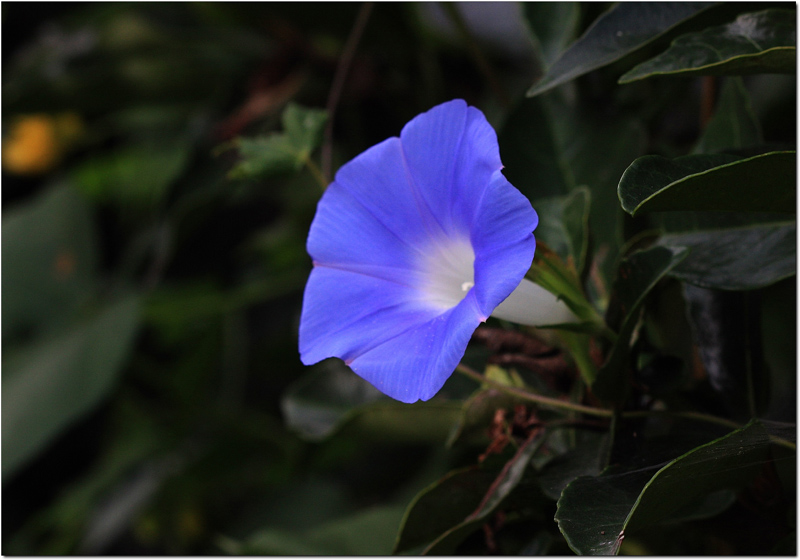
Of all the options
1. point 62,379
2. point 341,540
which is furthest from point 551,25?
point 62,379

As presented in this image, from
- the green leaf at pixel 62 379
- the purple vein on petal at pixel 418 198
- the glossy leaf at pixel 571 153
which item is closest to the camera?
the purple vein on petal at pixel 418 198

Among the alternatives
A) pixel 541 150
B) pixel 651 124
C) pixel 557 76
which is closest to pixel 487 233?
pixel 557 76

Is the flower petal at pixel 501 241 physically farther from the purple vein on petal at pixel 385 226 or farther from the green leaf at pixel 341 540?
the green leaf at pixel 341 540

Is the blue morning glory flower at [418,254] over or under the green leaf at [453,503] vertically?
over

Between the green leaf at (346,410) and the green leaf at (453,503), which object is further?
the green leaf at (346,410)

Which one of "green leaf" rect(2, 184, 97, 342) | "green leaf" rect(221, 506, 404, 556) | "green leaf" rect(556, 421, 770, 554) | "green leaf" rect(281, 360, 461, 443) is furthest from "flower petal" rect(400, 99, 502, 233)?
"green leaf" rect(2, 184, 97, 342)

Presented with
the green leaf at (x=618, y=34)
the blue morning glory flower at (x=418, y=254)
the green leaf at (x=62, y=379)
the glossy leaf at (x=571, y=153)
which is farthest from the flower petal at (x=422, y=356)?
the green leaf at (x=62, y=379)

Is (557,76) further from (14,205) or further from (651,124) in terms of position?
(14,205)
